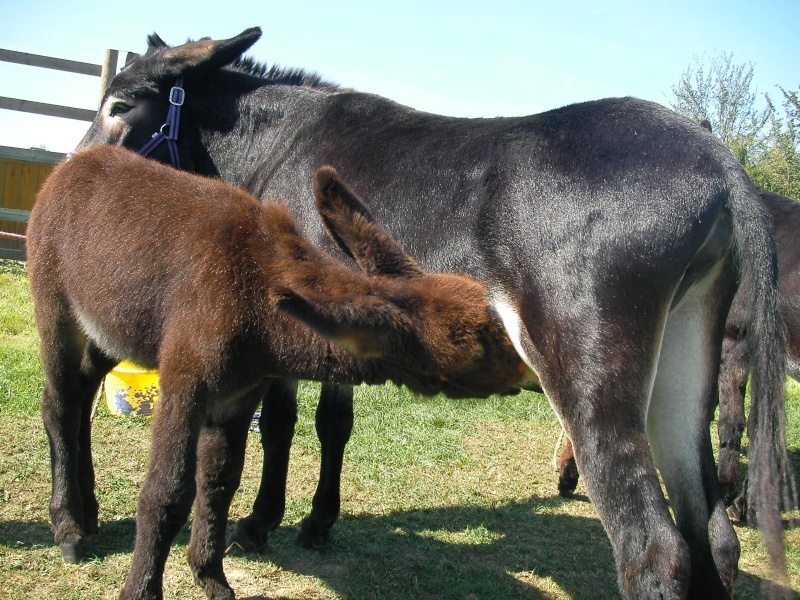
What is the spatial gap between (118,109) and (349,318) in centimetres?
326

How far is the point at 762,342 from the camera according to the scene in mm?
2939

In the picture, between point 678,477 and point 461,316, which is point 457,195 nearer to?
point 461,316

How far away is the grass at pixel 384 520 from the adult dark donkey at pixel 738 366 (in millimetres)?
336

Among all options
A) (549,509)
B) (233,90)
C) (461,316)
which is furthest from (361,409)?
(461,316)

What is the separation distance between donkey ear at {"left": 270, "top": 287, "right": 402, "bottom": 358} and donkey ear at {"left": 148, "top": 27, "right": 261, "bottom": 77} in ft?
9.16

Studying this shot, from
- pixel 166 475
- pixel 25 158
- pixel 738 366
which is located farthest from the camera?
pixel 25 158

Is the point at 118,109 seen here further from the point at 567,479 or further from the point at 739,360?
the point at 739,360

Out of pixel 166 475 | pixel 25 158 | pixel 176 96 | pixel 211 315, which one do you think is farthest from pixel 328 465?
pixel 25 158

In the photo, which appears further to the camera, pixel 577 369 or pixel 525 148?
pixel 525 148

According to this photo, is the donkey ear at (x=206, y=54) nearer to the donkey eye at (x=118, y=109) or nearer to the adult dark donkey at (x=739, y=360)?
the donkey eye at (x=118, y=109)

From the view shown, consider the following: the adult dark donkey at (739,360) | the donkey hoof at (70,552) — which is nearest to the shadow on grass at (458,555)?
the donkey hoof at (70,552)

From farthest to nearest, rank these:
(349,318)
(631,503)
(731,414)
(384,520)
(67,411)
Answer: (731,414) → (384,520) → (67,411) → (631,503) → (349,318)

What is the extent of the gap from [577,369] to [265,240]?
1.41 metres

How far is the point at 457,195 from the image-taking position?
3209 mm
